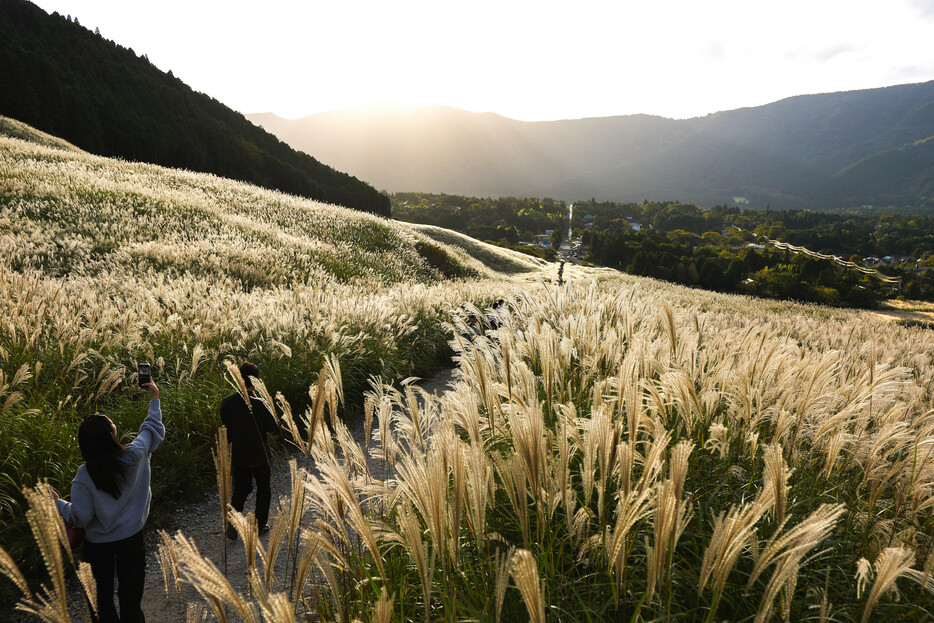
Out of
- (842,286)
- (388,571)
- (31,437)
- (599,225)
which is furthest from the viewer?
(599,225)

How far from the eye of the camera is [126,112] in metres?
58.8

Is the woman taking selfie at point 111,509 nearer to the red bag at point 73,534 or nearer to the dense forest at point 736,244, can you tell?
the red bag at point 73,534

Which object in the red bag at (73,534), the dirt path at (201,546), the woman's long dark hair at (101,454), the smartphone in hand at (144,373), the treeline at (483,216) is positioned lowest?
the dirt path at (201,546)

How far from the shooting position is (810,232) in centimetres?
11469

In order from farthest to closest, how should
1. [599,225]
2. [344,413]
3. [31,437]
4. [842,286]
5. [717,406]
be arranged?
1. [599,225]
2. [842,286]
3. [344,413]
4. [31,437]
5. [717,406]

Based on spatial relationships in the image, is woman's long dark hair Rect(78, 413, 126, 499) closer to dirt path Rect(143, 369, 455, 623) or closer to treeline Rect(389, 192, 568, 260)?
dirt path Rect(143, 369, 455, 623)

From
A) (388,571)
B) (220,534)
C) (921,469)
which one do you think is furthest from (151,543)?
(921,469)

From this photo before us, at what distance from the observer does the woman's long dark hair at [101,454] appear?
3194 millimetres

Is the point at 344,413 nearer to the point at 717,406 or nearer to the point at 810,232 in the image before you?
the point at 717,406

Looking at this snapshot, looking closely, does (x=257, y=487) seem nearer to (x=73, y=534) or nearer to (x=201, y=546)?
(x=201, y=546)

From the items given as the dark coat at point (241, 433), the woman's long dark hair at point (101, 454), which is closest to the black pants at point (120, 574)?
the woman's long dark hair at point (101, 454)

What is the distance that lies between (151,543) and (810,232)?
471 feet

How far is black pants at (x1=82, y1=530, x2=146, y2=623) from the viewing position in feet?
11.1

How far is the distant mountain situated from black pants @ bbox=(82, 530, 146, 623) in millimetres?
63312
